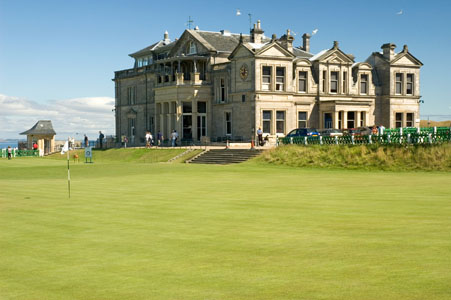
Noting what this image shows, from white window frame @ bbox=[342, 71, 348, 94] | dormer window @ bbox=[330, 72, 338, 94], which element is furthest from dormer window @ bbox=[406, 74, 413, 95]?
dormer window @ bbox=[330, 72, 338, 94]

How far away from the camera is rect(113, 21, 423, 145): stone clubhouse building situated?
185 ft

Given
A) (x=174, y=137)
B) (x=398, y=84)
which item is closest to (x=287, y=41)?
(x=398, y=84)

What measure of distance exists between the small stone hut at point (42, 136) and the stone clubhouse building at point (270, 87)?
18.5 meters

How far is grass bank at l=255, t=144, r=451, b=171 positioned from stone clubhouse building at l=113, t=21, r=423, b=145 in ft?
41.9

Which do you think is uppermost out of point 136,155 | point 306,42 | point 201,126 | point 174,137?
point 306,42

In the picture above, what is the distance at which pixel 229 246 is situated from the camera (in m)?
11.7

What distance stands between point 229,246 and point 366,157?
91.6 feet

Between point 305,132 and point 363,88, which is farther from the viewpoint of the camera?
point 363,88

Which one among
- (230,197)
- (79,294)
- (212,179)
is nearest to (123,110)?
(212,179)

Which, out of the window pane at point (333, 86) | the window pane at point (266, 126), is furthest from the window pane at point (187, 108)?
the window pane at point (333, 86)

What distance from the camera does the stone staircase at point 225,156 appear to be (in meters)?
45.6

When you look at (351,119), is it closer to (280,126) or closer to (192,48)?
(280,126)

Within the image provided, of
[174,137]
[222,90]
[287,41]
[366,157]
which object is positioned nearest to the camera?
[366,157]

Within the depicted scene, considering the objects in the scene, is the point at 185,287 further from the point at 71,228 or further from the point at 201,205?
the point at 201,205
